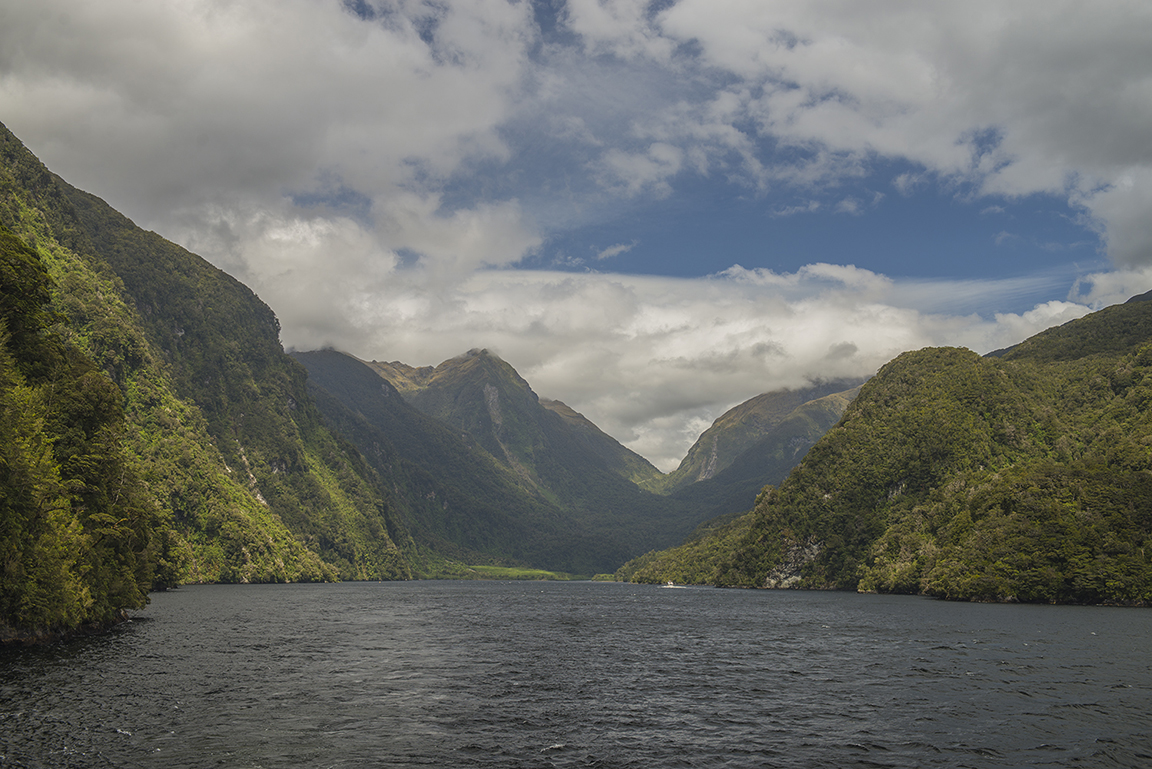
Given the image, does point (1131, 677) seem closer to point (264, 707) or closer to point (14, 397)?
point (264, 707)

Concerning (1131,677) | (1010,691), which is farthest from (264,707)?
(1131,677)

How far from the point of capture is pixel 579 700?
2327 inches

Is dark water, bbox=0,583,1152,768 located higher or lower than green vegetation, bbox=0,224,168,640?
lower

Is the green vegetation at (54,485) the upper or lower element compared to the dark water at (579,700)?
upper

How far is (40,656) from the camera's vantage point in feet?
217

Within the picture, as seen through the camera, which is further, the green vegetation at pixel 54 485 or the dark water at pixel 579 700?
the green vegetation at pixel 54 485

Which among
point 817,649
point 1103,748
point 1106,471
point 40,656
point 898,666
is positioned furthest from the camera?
point 1106,471

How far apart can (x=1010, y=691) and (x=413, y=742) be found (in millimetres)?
49677

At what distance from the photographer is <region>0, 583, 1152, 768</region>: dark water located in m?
41.3

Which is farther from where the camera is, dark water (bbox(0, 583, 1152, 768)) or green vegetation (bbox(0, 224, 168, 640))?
green vegetation (bbox(0, 224, 168, 640))

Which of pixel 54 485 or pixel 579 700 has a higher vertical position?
pixel 54 485

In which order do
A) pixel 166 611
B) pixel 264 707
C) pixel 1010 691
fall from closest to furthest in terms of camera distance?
pixel 264 707 → pixel 1010 691 → pixel 166 611

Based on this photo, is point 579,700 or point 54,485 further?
point 54,485

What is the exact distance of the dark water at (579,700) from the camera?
4131 cm
